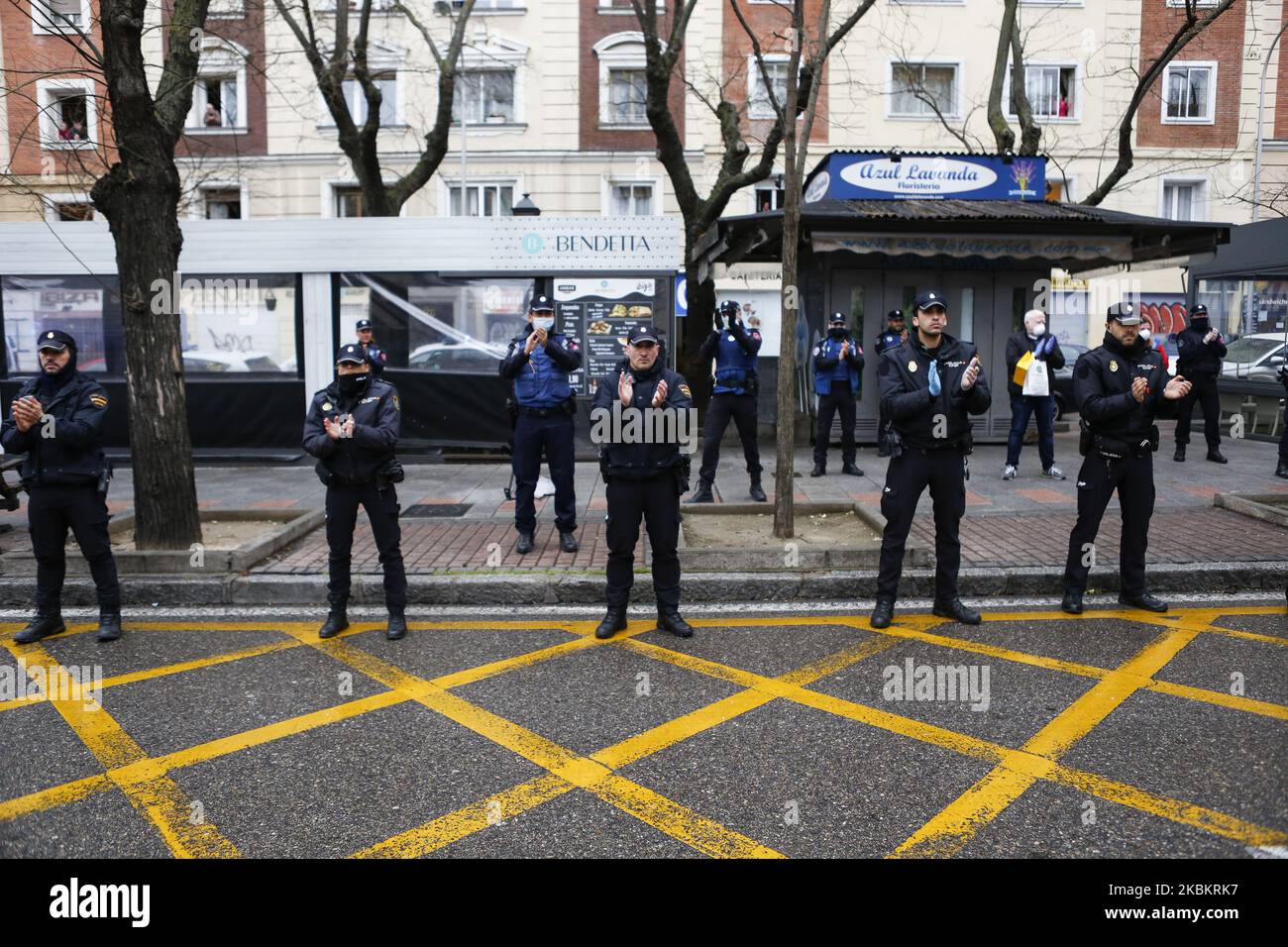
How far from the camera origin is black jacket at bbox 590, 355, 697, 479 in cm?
612

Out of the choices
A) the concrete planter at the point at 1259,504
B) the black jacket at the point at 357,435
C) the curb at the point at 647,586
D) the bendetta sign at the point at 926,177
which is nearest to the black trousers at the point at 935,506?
the curb at the point at 647,586

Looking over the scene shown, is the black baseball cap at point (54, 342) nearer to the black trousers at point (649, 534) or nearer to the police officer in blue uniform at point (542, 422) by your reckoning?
the police officer in blue uniform at point (542, 422)

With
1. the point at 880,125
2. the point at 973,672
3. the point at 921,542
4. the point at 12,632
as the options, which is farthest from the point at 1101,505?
the point at 880,125

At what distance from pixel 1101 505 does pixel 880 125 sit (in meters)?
21.1

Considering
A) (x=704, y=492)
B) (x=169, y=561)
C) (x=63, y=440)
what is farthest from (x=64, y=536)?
(x=704, y=492)

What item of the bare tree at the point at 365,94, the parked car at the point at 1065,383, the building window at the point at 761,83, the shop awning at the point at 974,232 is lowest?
the parked car at the point at 1065,383

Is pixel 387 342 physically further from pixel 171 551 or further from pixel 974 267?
pixel 974 267

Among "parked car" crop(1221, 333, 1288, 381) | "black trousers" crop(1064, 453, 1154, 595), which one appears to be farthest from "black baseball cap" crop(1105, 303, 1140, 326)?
"parked car" crop(1221, 333, 1288, 381)

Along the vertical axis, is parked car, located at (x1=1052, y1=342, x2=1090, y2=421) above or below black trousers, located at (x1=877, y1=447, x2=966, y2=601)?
above

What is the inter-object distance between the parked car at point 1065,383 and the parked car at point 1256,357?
220cm

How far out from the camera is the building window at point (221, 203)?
2564cm

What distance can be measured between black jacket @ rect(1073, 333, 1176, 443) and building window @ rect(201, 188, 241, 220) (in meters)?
24.2

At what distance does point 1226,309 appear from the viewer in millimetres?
15555

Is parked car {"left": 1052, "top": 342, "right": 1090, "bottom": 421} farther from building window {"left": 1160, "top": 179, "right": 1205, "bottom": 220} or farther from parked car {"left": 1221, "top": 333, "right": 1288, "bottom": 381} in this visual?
building window {"left": 1160, "top": 179, "right": 1205, "bottom": 220}
